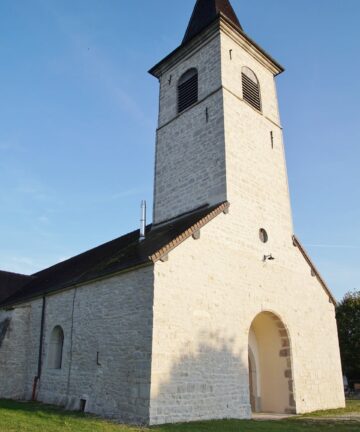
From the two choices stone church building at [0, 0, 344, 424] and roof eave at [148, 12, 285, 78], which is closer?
stone church building at [0, 0, 344, 424]

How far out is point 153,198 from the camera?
16.5 m

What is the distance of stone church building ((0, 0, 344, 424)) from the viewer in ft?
33.4

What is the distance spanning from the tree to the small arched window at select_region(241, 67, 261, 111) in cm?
1911

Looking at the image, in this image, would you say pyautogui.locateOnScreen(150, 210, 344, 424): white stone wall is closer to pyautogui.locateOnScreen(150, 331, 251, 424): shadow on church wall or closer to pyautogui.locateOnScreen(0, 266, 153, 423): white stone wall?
pyautogui.locateOnScreen(150, 331, 251, 424): shadow on church wall

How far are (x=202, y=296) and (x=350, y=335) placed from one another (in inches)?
858

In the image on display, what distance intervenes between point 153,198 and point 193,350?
24.7 feet

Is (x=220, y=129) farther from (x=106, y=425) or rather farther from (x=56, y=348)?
(x=106, y=425)

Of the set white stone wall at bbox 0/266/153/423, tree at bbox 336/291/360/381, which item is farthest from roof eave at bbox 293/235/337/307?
tree at bbox 336/291/360/381

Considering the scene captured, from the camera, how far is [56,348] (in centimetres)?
1455

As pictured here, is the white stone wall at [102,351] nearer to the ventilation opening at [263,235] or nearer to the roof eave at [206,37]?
the ventilation opening at [263,235]

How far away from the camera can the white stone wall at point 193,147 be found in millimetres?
14474

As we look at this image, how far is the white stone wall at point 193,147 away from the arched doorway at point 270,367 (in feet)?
15.7

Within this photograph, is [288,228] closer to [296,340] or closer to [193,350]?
[296,340]

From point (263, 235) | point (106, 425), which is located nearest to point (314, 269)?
point (263, 235)
